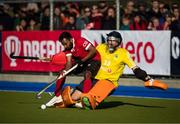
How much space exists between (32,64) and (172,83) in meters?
4.84

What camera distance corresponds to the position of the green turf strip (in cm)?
1128

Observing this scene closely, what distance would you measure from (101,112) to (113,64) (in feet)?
3.53

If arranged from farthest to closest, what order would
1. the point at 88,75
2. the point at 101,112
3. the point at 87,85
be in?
the point at 88,75 < the point at 87,85 < the point at 101,112

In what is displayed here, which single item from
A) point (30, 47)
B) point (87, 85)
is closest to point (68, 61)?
point (87, 85)

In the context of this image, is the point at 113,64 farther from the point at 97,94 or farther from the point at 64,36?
the point at 64,36

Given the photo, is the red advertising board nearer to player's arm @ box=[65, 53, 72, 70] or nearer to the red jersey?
the red jersey

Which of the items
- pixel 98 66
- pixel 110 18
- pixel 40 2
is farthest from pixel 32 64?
pixel 98 66

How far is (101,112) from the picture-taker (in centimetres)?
1242

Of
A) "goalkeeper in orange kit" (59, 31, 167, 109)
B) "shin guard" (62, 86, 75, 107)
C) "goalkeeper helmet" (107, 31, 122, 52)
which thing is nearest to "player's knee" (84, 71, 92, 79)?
"goalkeeper in orange kit" (59, 31, 167, 109)

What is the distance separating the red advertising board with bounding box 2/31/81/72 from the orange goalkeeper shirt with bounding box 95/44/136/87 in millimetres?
6836

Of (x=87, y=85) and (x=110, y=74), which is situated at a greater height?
(x=110, y=74)

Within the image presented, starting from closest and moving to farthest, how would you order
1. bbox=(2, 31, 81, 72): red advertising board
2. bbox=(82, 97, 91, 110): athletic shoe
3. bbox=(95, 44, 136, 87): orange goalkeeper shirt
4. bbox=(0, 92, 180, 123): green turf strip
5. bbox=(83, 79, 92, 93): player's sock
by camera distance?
bbox=(0, 92, 180, 123): green turf strip < bbox=(82, 97, 91, 110): athletic shoe < bbox=(83, 79, 92, 93): player's sock < bbox=(95, 44, 136, 87): orange goalkeeper shirt < bbox=(2, 31, 81, 72): red advertising board

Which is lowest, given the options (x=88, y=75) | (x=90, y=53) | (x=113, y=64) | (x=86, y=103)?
(x=86, y=103)

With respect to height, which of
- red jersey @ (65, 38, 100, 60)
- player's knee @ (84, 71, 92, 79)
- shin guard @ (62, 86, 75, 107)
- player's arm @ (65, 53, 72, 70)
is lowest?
shin guard @ (62, 86, 75, 107)
